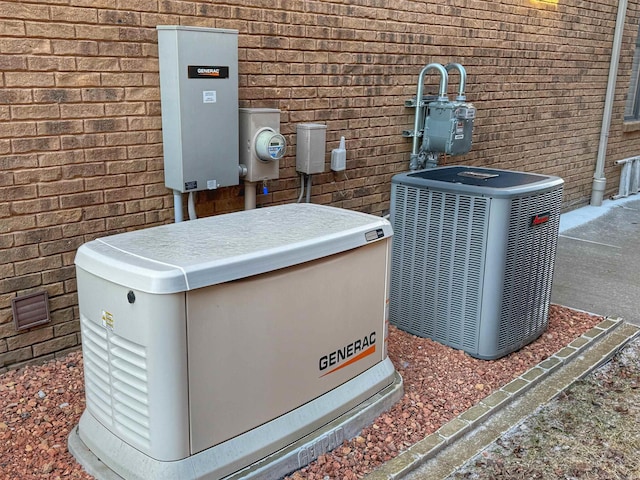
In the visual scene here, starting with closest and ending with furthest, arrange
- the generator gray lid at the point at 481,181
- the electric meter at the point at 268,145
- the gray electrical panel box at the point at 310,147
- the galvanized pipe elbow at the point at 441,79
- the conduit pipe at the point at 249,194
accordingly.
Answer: the generator gray lid at the point at 481,181 → the electric meter at the point at 268,145 → the conduit pipe at the point at 249,194 → the gray electrical panel box at the point at 310,147 → the galvanized pipe elbow at the point at 441,79

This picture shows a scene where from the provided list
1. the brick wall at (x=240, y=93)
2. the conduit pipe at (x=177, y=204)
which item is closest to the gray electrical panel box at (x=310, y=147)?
the brick wall at (x=240, y=93)

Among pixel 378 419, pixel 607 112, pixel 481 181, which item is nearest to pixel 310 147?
pixel 481 181

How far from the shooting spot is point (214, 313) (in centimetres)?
238

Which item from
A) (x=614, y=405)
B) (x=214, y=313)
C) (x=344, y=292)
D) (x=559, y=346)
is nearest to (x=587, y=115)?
(x=559, y=346)

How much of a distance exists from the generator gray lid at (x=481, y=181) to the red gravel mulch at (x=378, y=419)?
101 cm

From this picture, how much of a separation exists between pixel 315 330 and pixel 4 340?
5.74ft

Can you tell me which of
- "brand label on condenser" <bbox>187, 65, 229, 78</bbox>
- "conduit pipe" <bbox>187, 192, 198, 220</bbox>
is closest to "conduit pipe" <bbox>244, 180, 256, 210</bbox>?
"conduit pipe" <bbox>187, 192, 198, 220</bbox>

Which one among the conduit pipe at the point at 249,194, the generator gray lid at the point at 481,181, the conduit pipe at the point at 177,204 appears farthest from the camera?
the conduit pipe at the point at 249,194

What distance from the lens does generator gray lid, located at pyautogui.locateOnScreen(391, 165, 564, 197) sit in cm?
367

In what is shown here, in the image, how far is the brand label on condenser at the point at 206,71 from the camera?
11.6ft

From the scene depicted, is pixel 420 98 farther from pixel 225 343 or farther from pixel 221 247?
pixel 225 343

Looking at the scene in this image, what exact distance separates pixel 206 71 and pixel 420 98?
7.65 feet

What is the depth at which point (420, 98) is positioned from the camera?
5.38 meters

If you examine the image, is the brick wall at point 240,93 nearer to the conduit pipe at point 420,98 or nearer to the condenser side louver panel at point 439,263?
the conduit pipe at point 420,98
